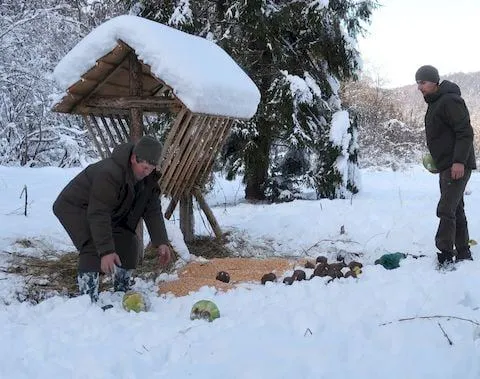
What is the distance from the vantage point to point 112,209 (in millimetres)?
Result: 3996

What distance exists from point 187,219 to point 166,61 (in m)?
2.23

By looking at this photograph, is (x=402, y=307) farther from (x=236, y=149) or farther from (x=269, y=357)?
(x=236, y=149)

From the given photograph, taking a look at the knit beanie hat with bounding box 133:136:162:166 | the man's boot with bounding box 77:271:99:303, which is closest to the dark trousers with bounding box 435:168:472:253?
the knit beanie hat with bounding box 133:136:162:166

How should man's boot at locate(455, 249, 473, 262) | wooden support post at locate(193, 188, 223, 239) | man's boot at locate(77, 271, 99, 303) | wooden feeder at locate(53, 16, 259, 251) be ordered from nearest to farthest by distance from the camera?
man's boot at locate(77, 271, 99, 303), man's boot at locate(455, 249, 473, 262), wooden feeder at locate(53, 16, 259, 251), wooden support post at locate(193, 188, 223, 239)

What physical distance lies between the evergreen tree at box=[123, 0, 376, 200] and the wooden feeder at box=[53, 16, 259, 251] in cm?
355

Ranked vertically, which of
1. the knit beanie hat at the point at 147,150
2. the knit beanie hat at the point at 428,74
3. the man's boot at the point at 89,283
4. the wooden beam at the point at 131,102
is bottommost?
the man's boot at the point at 89,283

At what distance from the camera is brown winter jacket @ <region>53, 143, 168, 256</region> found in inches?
150

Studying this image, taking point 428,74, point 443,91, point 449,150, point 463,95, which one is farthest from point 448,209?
point 463,95

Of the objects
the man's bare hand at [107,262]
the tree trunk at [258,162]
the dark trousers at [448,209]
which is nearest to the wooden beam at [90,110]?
the man's bare hand at [107,262]

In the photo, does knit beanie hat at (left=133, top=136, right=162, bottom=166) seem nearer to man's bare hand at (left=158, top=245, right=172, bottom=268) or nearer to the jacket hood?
man's bare hand at (left=158, top=245, right=172, bottom=268)

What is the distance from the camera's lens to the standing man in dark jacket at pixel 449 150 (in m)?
4.64

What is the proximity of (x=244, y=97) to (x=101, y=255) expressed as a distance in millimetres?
3065

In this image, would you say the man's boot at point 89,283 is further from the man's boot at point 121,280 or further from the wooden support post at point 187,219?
the wooden support post at point 187,219

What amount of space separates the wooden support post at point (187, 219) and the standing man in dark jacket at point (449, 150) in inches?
119
